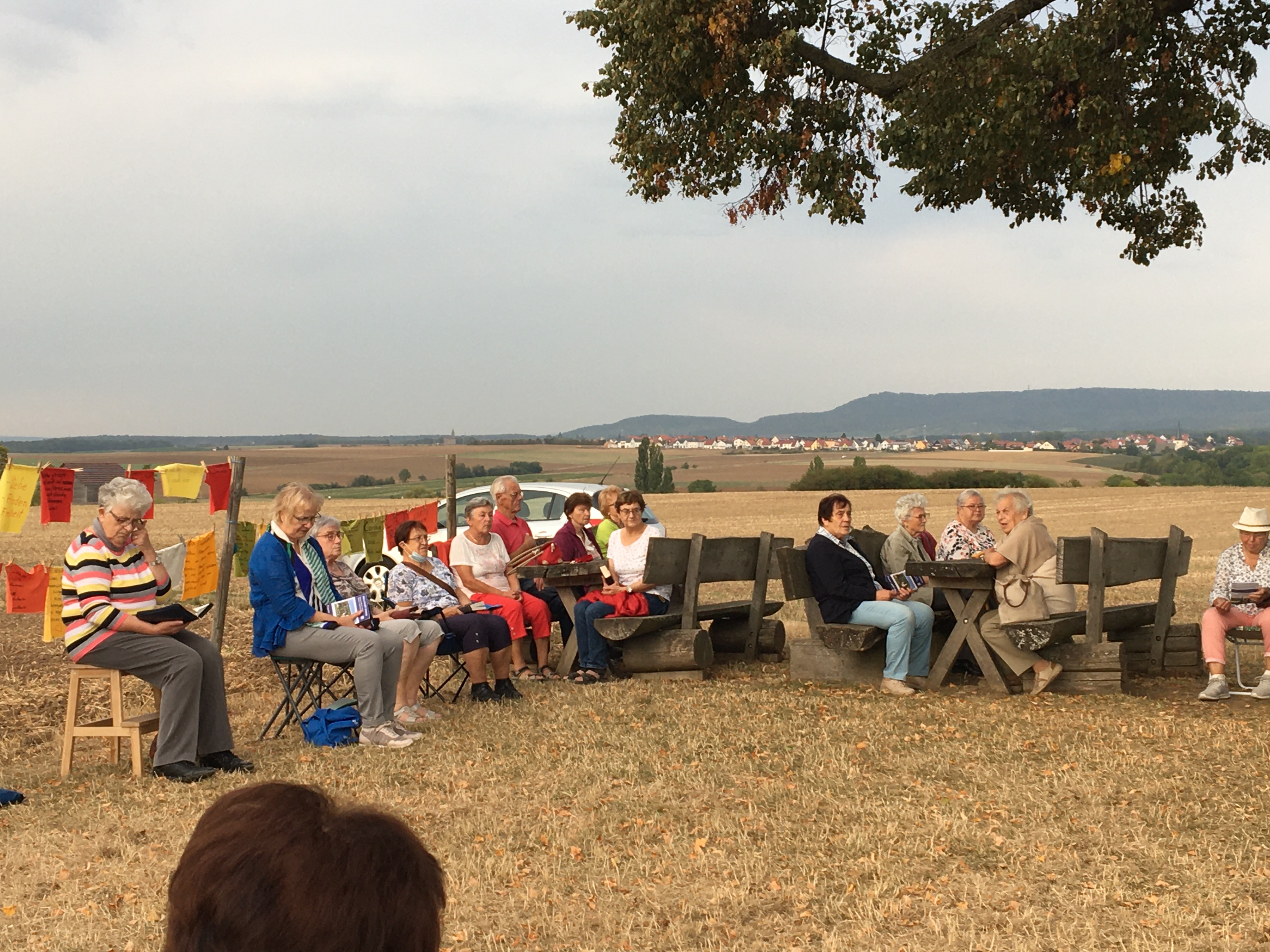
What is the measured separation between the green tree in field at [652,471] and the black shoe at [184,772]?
5540 centimetres

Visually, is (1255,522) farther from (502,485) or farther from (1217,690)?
(502,485)

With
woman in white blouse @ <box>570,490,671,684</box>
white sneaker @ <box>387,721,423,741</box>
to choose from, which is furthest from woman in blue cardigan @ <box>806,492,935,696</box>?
white sneaker @ <box>387,721,423,741</box>

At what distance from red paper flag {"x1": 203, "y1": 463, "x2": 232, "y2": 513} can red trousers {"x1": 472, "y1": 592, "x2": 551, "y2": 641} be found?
265 centimetres

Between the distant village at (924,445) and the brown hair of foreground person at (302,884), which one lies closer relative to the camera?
the brown hair of foreground person at (302,884)

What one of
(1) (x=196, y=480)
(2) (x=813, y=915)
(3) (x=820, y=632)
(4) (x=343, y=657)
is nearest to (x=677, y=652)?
(3) (x=820, y=632)

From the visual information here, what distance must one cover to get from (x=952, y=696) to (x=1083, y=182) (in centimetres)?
383

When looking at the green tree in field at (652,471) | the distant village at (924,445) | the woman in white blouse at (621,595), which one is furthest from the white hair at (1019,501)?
the distant village at (924,445)

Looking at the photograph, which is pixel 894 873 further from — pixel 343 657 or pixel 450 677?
pixel 450 677

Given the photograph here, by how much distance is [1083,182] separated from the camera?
929 centimetres

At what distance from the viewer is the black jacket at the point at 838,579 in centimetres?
940

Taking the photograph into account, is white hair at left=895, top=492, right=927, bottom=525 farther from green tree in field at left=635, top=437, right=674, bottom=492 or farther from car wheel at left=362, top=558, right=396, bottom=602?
green tree in field at left=635, top=437, right=674, bottom=492

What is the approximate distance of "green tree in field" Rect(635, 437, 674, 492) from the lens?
65.6m

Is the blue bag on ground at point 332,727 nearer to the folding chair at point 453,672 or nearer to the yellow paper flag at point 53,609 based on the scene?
the folding chair at point 453,672

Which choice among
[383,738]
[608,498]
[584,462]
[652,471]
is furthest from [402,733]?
[652,471]
